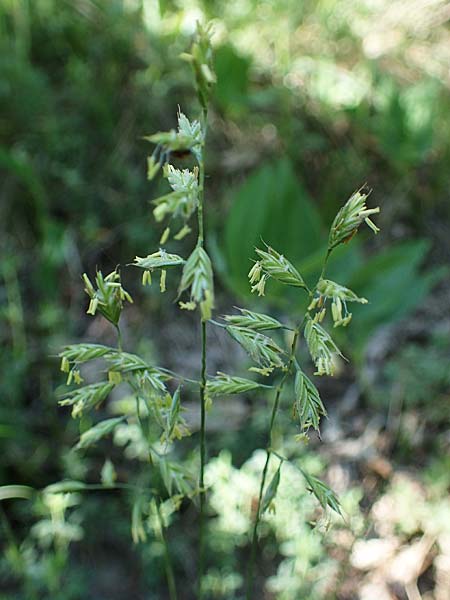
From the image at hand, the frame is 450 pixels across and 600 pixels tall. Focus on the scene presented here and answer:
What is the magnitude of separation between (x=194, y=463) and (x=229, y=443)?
22 centimetres

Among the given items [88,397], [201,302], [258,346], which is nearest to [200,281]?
[201,302]

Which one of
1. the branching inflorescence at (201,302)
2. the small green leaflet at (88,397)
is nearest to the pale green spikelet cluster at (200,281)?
the branching inflorescence at (201,302)

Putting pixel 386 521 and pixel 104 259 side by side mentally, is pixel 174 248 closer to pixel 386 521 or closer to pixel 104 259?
pixel 104 259

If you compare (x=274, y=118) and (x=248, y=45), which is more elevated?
(x=248, y=45)

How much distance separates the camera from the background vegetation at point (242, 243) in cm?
168

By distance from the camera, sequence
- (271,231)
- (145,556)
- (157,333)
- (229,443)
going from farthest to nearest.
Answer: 1. (157,333)
2. (271,231)
3. (229,443)
4. (145,556)

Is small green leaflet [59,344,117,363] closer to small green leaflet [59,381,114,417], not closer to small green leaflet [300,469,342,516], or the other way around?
small green leaflet [59,381,114,417]

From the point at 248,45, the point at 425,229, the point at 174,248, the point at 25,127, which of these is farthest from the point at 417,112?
the point at 25,127

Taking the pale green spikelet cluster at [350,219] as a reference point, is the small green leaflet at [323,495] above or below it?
below

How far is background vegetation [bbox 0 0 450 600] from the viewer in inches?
66.1

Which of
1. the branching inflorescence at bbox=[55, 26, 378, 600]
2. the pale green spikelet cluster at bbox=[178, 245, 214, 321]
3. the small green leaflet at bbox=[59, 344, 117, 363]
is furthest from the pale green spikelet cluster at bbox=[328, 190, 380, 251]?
the small green leaflet at bbox=[59, 344, 117, 363]

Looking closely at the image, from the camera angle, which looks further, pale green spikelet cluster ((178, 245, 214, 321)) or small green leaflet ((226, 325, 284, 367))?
small green leaflet ((226, 325, 284, 367))

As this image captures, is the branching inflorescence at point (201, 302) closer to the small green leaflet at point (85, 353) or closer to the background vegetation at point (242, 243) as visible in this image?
the small green leaflet at point (85, 353)

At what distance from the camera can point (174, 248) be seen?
2.31 metres
